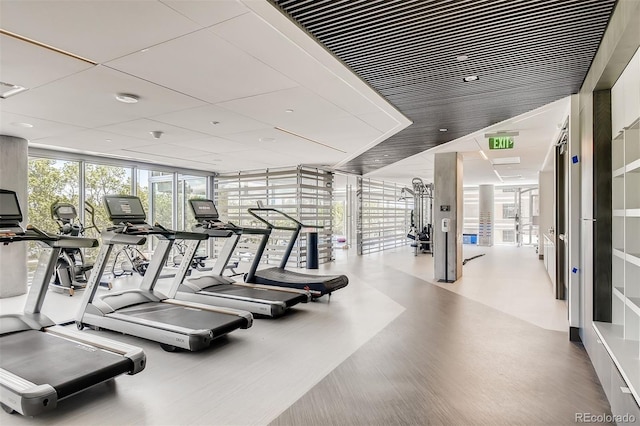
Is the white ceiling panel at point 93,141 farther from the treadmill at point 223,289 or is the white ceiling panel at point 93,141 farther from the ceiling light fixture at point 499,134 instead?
the ceiling light fixture at point 499,134

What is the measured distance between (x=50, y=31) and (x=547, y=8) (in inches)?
130

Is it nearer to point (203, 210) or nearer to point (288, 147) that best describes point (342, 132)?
point (288, 147)

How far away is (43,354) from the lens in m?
3.12

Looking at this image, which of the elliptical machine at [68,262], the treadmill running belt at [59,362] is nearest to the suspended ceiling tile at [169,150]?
the elliptical machine at [68,262]

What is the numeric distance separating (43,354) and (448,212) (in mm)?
6825

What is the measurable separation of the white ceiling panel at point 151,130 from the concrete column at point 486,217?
13.3 meters

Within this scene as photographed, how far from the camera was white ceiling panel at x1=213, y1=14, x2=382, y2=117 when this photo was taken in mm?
2590

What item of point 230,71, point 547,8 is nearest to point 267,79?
point 230,71

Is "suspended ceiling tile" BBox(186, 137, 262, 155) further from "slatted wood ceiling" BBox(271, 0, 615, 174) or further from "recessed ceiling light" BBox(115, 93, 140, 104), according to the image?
"slatted wood ceiling" BBox(271, 0, 615, 174)

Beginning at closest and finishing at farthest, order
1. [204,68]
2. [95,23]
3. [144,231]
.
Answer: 1. [95,23]
2. [204,68]
3. [144,231]

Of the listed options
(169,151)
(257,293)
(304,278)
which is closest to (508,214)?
(304,278)

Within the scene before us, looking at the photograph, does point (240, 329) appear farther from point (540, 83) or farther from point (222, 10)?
point (540, 83)

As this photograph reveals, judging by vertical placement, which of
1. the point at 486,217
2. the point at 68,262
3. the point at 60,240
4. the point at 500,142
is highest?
the point at 500,142

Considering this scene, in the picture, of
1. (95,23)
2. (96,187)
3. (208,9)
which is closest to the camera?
(208,9)
